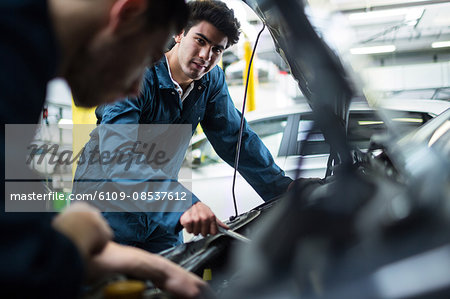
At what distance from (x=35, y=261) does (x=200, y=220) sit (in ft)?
2.38

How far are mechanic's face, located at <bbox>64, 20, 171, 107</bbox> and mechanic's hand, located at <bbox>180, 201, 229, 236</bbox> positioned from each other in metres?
0.54

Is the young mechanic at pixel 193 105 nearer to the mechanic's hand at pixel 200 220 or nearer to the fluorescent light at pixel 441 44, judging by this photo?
the mechanic's hand at pixel 200 220

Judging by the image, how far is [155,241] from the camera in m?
1.93

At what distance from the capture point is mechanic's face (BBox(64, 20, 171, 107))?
2.23ft

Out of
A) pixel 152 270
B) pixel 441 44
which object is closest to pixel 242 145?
pixel 152 270

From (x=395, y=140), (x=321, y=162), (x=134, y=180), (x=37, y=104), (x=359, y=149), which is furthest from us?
(x=321, y=162)

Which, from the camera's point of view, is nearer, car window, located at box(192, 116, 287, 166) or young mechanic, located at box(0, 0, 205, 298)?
young mechanic, located at box(0, 0, 205, 298)

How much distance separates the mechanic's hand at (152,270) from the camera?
0.73m

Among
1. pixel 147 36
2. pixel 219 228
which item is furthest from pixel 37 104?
pixel 219 228

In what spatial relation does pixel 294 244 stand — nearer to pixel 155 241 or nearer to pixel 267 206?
pixel 267 206

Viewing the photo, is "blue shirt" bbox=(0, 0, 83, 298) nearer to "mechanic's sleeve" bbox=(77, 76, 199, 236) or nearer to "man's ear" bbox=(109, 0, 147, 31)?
"man's ear" bbox=(109, 0, 147, 31)

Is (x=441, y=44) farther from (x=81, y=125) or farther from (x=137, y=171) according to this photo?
(x=137, y=171)

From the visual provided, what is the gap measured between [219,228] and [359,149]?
0.48 metres

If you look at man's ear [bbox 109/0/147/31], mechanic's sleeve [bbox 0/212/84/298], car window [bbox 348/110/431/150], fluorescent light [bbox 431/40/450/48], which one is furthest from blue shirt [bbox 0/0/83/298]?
fluorescent light [bbox 431/40/450/48]
